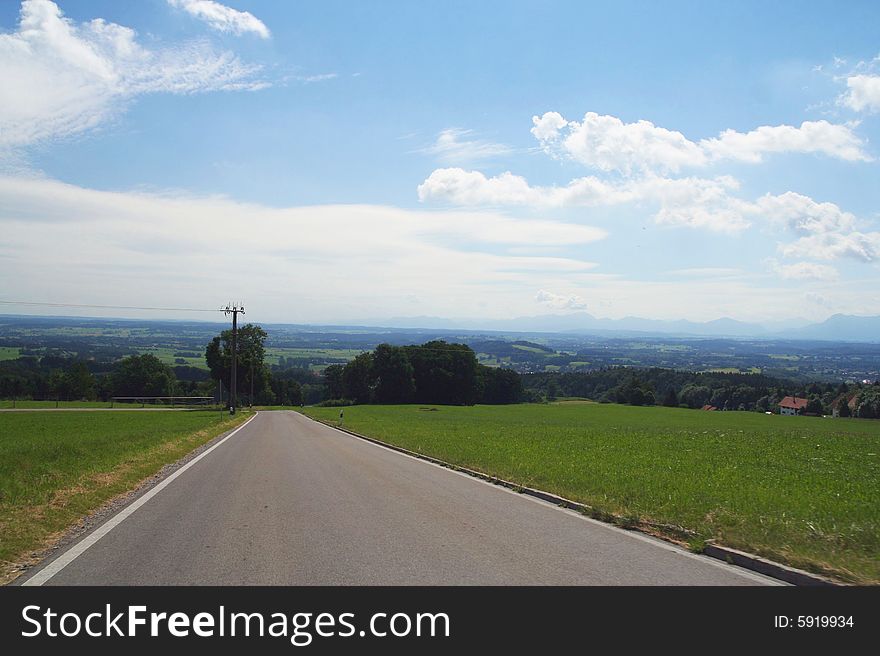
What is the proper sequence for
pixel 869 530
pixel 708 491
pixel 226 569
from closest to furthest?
pixel 226 569 → pixel 869 530 → pixel 708 491

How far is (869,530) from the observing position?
348 inches

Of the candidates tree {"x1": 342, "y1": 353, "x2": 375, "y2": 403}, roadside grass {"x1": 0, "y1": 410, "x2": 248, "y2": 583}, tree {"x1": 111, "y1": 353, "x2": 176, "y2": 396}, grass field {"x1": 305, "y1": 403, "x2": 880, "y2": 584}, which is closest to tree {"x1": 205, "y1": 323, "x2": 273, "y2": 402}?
tree {"x1": 111, "y1": 353, "x2": 176, "y2": 396}

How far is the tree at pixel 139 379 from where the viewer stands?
101312mm

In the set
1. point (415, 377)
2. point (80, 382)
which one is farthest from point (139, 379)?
point (415, 377)

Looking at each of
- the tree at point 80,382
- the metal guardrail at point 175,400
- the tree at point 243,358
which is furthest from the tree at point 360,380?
the tree at point 80,382

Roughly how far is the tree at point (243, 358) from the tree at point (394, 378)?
1858cm

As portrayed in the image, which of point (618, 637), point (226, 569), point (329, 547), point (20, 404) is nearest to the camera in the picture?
point (618, 637)

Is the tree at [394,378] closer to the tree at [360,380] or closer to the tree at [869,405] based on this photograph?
the tree at [360,380]

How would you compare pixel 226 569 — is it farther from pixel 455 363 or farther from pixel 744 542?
pixel 455 363

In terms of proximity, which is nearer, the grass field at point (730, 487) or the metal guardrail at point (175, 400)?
the grass field at point (730, 487)

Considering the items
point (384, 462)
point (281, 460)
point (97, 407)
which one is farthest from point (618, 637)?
point (97, 407)

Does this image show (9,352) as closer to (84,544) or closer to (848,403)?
(848,403)

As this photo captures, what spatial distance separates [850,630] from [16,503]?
36.0ft

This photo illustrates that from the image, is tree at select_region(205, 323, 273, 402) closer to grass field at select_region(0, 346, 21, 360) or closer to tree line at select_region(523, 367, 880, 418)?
tree line at select_region(523, 367, 880, 418)
